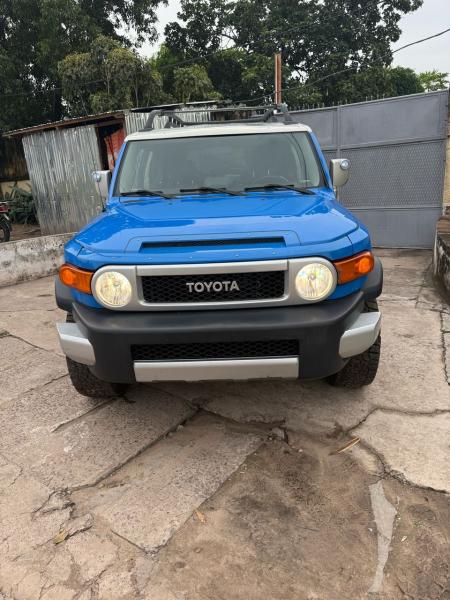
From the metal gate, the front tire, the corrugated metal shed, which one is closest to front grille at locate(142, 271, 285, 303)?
the front tire

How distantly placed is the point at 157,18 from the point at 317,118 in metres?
12.4

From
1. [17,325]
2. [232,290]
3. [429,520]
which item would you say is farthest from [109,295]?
[17,325]

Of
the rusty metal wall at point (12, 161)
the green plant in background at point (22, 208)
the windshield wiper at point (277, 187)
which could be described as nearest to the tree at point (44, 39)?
the rusty metal wall at point (12, 161)

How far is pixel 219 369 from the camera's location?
238 centimetres

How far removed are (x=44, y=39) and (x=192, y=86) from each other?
502cm

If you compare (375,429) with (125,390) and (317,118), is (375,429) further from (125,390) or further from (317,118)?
(317,118)

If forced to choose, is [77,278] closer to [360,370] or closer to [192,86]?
[360,370]

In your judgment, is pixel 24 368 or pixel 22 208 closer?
pixel 24 368

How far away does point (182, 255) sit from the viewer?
7.62ft

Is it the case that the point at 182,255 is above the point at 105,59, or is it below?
below

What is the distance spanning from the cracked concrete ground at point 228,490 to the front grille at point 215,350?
659 mm

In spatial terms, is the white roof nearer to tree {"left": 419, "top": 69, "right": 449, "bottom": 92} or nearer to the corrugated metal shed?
the corrugated metal shed

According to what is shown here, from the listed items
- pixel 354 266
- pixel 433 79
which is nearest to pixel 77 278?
pixel 354 266

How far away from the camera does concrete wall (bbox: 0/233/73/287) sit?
7070mm
